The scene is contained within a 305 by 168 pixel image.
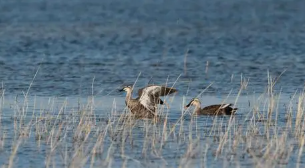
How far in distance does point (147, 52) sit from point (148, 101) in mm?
11483

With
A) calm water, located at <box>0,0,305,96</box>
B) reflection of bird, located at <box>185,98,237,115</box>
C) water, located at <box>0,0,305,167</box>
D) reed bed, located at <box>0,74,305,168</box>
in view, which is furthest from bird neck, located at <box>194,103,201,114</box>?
calm water, located at <box>0,0,305,96</box>

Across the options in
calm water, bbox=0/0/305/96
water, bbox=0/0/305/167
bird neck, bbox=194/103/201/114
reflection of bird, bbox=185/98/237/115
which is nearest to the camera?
reflection of bird, bbox=185/98/237/115

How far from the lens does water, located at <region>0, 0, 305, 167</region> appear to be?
57.6ft

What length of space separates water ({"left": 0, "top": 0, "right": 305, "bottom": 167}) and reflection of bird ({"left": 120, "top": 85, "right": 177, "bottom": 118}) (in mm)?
351

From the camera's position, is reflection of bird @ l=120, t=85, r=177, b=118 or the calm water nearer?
reflection of bird @ l=120, t=85, r=177, b=118

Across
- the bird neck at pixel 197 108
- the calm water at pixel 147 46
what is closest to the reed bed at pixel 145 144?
the bird neck at pixel 197 108

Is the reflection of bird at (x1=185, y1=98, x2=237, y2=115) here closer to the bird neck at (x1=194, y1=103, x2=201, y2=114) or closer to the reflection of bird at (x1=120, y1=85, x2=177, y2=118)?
the bird neck at (x1=194, y1=103, x2=201, y2=114)

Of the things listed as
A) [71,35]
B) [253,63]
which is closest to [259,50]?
[253,63]

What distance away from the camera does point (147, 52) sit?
26.4 metres

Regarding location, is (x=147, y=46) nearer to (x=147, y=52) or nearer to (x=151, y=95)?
(x=147, y=52)

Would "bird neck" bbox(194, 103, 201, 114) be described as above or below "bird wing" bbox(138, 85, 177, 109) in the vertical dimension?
below

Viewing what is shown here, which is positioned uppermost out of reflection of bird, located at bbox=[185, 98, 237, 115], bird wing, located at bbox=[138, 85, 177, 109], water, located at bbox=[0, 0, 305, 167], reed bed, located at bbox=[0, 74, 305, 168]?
water, located at bbox=[0, 0, 305, 167]

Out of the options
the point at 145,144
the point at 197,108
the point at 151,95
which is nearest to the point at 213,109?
the point at 197,108

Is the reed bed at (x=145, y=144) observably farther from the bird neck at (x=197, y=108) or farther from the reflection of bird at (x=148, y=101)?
the bird neck at (x=197, y=108)
